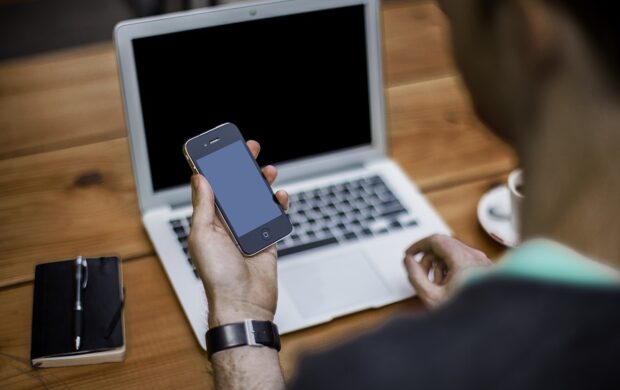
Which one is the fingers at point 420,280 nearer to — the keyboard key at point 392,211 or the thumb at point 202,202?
the keyboard key at point 392,211

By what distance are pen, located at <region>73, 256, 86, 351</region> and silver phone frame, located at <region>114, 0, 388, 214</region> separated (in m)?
0.15

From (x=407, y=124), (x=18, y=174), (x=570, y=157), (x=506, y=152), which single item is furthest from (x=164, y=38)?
(x=570, y=157)

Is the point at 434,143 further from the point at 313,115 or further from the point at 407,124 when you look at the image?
the point at 313,115

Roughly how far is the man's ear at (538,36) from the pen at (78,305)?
649 millimetres

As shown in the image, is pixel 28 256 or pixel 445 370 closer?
pixel 445 370

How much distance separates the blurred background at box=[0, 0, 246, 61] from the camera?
300cm

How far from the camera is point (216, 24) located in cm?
120

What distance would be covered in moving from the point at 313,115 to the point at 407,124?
0.24 metres

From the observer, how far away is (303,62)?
1260 mm

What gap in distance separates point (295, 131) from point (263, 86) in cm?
9

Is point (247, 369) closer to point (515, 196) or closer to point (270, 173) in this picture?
point (270, 173)

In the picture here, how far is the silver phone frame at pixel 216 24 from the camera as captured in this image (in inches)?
45.7

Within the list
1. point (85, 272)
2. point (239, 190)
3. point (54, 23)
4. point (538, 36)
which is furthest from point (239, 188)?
point (54, 23)

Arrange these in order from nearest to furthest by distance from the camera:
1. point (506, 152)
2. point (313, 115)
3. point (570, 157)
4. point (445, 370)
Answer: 1. point (445, 370)
2. point (570, 157)
3. point (313, 115)
4. point (506, 152)
